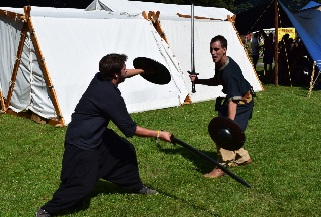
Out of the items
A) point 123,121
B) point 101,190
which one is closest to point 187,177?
point 101,190

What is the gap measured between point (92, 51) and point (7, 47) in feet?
6.17

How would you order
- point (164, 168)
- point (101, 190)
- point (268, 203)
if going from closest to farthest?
point (268, 203), point (101, 190), point (164, 168)

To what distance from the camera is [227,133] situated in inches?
208

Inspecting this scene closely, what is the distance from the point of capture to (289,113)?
10.4 meters

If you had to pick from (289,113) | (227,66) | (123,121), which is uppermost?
(227,66)

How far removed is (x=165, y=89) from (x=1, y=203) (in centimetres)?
673

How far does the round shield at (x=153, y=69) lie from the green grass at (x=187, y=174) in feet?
4.17

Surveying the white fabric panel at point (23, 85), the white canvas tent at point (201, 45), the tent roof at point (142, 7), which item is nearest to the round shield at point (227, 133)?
the white fabric panel at point (23, 85)

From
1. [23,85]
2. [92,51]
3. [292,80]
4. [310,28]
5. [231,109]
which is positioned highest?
[310,28]

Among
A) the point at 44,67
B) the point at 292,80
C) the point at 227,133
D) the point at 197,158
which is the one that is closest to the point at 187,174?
the point at 197,158

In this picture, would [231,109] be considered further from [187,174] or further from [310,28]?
[310,28]

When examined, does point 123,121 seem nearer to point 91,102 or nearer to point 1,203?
point 91,102

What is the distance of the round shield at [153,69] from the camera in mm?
5473

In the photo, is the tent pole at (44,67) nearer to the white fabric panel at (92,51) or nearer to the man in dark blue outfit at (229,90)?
the white fabric panel at (92,51)
